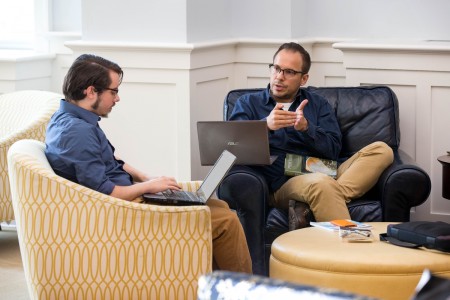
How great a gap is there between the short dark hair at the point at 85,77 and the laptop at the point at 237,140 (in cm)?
70

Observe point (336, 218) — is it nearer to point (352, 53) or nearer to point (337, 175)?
point (337, 175)

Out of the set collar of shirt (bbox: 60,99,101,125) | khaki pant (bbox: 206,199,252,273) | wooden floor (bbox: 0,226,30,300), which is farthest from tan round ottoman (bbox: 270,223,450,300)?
wooden floor (bbox: 0,226,30,300)

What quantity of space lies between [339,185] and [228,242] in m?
0.82

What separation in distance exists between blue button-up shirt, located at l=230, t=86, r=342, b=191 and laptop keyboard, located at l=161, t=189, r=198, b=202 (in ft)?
2.71

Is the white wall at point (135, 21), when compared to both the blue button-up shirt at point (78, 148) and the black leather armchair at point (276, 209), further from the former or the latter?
the blue button-up shirt at point (78, 148)

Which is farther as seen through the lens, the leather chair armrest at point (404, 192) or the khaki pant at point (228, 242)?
the leather chair armrest at point (404, 192)

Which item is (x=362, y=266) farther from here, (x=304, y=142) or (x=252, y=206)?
(x=304, y=142)

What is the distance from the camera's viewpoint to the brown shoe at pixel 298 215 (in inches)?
168

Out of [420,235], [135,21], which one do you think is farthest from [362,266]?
[135,21]

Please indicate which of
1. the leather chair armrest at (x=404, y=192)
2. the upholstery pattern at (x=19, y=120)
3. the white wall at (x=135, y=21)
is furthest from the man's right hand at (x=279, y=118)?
the upholstery pattern at (x=19, y=120)

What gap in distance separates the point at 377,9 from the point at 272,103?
124 centimetres

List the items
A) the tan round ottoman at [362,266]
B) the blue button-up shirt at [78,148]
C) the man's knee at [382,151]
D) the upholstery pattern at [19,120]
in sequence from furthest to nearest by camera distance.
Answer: the upholstery pattern at [19,120]
the man's knee at [382,151]
the blue button-up shirt at [78,148]
the tan round ottoman at [362,266]

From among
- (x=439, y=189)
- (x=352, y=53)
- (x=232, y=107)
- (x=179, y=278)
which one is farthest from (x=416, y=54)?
(x=179, y=278)

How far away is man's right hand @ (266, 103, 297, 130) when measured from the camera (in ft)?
14.5
